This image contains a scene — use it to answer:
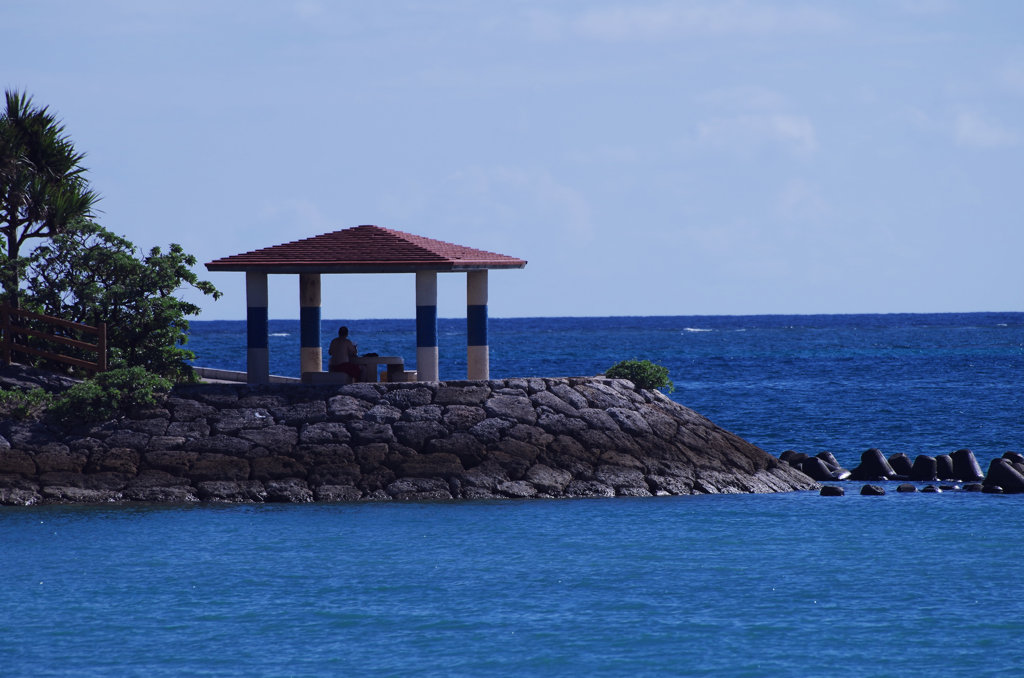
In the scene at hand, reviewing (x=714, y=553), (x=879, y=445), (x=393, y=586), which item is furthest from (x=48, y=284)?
(x=879, y=445)

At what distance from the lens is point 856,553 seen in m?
22.0

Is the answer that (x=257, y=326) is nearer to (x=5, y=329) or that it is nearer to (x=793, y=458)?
(x=5, y=329)

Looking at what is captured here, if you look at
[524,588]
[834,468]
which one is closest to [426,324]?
[524,588]

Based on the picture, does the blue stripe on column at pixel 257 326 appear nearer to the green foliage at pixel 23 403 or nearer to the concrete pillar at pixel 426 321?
the concrete pillar at pixel 426 321

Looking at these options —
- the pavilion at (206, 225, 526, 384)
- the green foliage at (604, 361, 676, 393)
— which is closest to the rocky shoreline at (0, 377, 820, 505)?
the pavilion at (206, 225, 526, 384)

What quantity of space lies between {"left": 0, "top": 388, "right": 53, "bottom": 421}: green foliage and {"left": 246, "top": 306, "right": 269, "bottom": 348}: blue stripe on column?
396 cm

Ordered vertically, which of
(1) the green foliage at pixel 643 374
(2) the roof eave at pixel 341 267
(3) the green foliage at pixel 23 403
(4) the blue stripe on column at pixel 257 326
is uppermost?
(2) the roof eave at pixel 341 267

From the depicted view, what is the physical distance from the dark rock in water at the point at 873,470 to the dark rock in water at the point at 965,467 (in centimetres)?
152

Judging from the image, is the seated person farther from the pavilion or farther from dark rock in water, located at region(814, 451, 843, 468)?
dark rock in water, located at region(814, 451, 843, 468)

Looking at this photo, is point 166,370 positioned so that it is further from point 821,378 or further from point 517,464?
point 821,378

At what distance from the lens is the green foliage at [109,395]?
81.2ft

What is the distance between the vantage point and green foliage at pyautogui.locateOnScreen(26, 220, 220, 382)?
27.1 m

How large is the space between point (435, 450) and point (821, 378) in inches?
2072

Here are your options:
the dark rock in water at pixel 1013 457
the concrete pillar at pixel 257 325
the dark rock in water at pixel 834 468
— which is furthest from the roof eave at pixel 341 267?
the dark rock in water at pixel 1013 457
